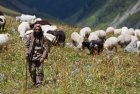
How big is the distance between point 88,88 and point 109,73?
3.50m

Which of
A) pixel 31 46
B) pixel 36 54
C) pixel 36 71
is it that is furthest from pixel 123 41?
pixel 31 46

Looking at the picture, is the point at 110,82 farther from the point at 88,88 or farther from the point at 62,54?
the point at 62,54

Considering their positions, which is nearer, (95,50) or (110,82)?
(110,82)

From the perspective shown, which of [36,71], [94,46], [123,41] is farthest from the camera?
[123,41]

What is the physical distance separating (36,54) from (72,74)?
208 centimetres

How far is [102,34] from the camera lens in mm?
40000

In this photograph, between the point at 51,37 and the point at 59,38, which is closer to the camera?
the point at 51,37

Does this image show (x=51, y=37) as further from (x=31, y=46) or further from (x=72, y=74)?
(x=31, y=46)

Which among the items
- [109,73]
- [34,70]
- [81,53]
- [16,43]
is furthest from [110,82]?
[16,43]

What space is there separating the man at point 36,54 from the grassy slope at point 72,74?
0.60 meters

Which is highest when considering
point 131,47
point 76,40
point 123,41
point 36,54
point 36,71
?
point 76,40

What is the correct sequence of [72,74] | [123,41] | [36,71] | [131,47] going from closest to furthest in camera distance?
1. [36,71]
2. [72,74]
3. [131,47]
4. [123,41]

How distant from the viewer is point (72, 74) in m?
21.3

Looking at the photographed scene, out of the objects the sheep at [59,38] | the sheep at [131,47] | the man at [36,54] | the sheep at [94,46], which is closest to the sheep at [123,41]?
the sheep at [131,47]
